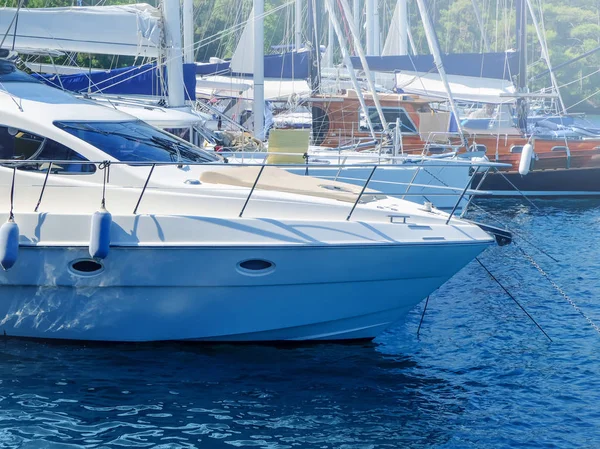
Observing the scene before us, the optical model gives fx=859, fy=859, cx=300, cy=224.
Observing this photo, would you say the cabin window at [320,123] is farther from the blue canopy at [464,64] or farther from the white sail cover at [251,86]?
the blue canopy at [464,64]

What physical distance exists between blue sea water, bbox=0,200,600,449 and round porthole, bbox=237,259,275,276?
1.09 m

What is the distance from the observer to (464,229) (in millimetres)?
8773

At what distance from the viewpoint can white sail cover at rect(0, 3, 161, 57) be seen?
15062mm

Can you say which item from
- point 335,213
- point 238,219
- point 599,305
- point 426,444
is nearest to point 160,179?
point 238,219

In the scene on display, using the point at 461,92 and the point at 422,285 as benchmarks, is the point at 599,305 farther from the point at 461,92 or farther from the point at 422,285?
the point at 461,92

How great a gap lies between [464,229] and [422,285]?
2.40 ft

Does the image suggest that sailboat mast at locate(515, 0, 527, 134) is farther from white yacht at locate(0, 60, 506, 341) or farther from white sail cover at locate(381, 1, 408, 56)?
white yacht at locate(0, 60, 506, 341)

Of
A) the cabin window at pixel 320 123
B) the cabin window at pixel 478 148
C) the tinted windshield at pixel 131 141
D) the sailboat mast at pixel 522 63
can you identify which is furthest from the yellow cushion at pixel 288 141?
the sailboat mast at pixel 522 63

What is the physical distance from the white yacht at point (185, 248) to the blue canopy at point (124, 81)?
25.4 feet

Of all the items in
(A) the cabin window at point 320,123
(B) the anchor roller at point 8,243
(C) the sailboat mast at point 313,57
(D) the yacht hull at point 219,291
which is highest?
(C) the sailboat mast at point 313,57

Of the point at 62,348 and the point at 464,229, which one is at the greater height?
the point at 464,229

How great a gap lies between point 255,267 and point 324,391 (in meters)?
1.40

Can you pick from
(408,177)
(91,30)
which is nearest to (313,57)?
(408,177)

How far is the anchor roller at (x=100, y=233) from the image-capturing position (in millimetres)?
8086
